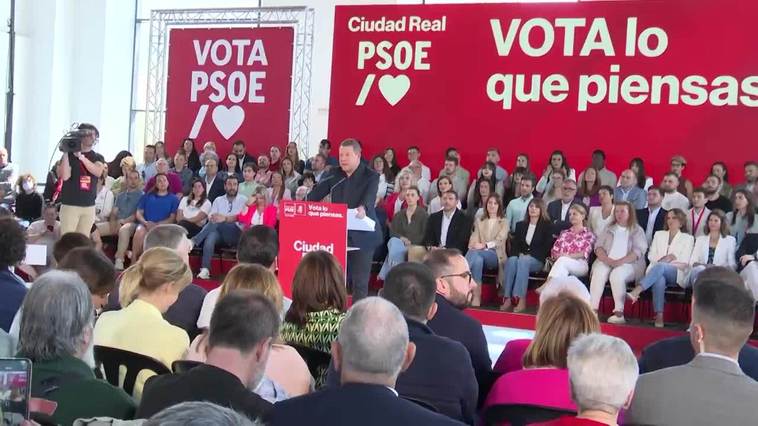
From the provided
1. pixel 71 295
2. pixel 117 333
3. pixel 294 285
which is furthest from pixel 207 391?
pixel 294 285

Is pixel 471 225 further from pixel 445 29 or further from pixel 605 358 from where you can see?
pixel 605 358

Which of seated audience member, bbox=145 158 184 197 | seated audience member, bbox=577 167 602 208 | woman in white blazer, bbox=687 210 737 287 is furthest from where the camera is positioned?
seated audience member, bbox=145 158 184 197

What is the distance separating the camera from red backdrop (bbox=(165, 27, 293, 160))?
13.3 meters

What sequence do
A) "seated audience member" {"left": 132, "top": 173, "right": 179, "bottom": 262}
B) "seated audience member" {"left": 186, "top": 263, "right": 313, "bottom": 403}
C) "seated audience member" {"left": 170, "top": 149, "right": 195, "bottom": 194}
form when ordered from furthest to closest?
"seated audience member" {"left": 170, "top": 149, "right": 195, "bottom": 194}
"seated audience member" {"left": 132, "top": 173, "right": 179, "bottom": 262}
"seated audience member" {"left": 186, "top": 263, "right": 313, "bottom": 403}

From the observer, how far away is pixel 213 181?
37.2 feet

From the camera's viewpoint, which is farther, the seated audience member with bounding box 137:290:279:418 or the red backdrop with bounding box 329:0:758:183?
the red backdrop with bounding box 329:0:758:183

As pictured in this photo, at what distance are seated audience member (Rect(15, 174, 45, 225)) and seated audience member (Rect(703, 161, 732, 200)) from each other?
24.0 ft

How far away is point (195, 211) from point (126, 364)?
799cm

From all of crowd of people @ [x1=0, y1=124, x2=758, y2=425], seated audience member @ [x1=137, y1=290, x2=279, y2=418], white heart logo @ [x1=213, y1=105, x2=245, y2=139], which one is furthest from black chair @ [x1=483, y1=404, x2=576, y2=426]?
white heart logo @ [x1=213, y1=105, x2=245, y2=139]

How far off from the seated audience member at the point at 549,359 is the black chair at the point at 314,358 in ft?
2.14

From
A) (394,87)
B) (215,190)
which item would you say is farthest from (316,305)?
(394,87)

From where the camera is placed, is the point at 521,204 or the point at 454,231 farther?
the point at 521,204

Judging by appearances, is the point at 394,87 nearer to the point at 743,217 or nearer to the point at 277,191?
the point at 277,191

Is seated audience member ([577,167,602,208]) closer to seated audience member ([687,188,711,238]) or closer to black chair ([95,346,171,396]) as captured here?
seated audience member ([687,188,711,238])
